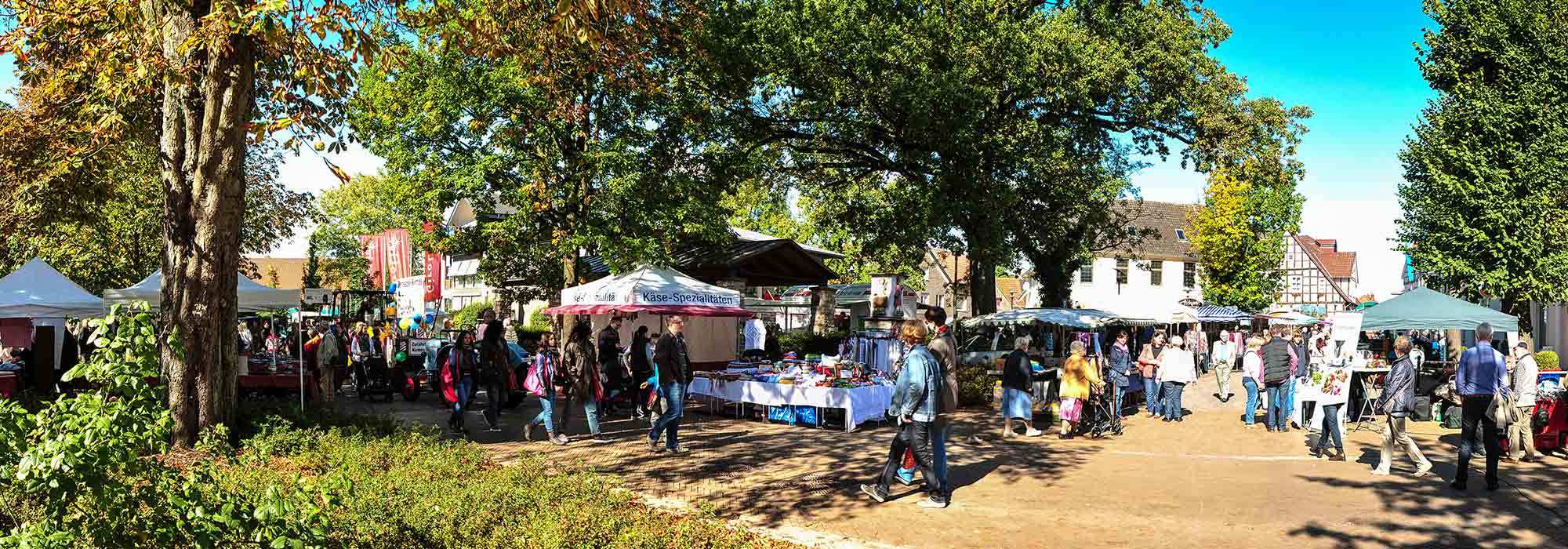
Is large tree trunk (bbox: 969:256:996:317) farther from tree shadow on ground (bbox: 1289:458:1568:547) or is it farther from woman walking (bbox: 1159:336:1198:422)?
tree shadow on ground (bbox: 1289:458:1568:547)

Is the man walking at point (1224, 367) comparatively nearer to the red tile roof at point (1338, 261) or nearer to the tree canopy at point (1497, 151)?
the tree canopy at point (1497, 151)

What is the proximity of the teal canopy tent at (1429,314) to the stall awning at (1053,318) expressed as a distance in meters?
6.45

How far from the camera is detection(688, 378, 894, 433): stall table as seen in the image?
44.0 ft

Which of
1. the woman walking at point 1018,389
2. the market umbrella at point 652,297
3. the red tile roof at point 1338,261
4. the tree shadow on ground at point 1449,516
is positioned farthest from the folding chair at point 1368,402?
the red tile roof at point 1338,261

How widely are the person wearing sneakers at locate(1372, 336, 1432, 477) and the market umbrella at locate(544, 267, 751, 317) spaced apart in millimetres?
9838

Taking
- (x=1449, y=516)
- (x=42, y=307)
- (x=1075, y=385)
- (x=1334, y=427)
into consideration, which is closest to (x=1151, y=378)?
(x=1075, y=385)

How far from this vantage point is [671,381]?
10969mm

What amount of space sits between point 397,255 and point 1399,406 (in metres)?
26.7

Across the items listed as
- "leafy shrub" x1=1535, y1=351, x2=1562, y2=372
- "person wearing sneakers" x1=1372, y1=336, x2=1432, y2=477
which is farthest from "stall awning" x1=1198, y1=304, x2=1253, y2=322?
"person wearing sneakers" x1=1372, y1=336, x2=1432, y2=477

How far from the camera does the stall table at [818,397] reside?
528 inches

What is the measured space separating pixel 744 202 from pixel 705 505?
49557 mm

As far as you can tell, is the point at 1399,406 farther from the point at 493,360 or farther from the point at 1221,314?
the point at 1221,314

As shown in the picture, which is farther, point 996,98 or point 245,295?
point 996,98

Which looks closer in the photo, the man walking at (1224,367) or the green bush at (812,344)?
the man walking at (1224,367)
